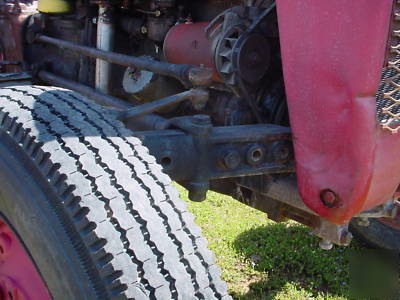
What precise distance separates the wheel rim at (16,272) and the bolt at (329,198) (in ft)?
2.76

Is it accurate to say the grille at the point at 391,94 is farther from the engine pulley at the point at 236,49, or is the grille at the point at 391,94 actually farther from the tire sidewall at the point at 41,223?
the tire sidewall at the point at 41,223

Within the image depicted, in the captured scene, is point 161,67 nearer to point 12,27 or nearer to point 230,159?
point 230,159

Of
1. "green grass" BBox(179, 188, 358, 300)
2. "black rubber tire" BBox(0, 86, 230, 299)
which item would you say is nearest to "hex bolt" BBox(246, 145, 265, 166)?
"black rubber tire" BBox(0, 86, 230, 299)

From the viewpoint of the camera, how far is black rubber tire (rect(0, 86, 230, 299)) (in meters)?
1.35

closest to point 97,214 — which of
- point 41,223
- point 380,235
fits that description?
point 41,223

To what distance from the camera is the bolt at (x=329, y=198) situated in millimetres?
1653

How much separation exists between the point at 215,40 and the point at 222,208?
2.05 m

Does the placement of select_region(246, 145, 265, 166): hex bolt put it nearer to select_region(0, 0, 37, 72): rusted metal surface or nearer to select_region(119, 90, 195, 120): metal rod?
select_region(119, 90, 195, 120): metal rod

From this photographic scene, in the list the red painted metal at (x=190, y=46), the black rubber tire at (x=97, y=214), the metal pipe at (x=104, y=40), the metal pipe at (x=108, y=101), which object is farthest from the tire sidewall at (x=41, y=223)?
the metal pipe at (x=104, y=40)

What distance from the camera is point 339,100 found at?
154cm

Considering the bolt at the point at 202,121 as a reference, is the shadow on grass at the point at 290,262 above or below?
below

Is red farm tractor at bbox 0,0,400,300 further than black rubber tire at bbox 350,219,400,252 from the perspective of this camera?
No

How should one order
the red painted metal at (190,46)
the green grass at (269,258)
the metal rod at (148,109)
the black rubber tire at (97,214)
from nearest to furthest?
the black rubber tire at (97,214) → the metal rod at (148,109) → the red painted metal at (190,46) → the green grass at (269,258)

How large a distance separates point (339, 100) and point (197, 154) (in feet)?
1.53
